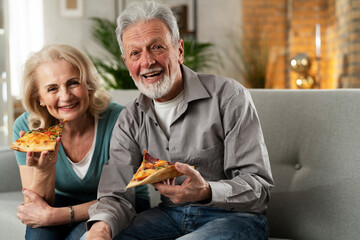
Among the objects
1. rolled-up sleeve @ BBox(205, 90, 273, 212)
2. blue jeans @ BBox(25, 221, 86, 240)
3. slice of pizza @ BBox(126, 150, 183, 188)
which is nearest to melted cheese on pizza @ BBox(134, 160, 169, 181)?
slice of pizza @ BBox(126, 150, 183, 188)

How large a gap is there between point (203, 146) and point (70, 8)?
4.67 metres

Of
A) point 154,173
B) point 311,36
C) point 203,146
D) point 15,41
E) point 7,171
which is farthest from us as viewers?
point 15,41

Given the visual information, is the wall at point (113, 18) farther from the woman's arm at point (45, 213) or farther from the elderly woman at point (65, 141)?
the woman's arm at point (45, 213)

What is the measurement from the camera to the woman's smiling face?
181 centimetres

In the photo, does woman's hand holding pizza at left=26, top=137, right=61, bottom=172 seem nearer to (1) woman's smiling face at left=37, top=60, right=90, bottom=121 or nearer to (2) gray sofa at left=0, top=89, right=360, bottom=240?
(1) woman's smiling face at left=37, top=60, right=90, bottom=121

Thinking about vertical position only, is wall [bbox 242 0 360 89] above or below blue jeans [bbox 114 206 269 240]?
above

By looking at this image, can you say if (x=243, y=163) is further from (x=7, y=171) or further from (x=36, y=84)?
(x=7, y=171)

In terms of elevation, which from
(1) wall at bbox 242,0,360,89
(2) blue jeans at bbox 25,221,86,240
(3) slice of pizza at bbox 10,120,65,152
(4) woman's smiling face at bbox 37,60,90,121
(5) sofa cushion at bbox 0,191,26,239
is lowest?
(5) sofa cushion at bbox 0,191,26,239

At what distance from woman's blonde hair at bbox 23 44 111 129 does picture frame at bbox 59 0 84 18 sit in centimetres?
415

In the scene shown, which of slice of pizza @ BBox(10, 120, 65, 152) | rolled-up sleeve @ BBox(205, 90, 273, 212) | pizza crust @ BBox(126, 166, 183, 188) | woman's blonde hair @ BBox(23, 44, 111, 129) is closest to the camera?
pizza crust @ BBox(126, 166, 183, 188)

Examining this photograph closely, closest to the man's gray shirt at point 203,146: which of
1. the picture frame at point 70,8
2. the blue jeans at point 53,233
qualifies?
the blue jeans at point 53,233

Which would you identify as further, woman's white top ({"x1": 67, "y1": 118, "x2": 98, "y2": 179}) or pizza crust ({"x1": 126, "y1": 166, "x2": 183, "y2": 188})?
woman's white top ({"x1": 67, "y1": 118, "x2": 98, "y2": 179})

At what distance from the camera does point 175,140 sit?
1685 mm

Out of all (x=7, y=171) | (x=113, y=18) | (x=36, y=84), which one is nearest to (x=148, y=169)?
(x=36, y=84)
